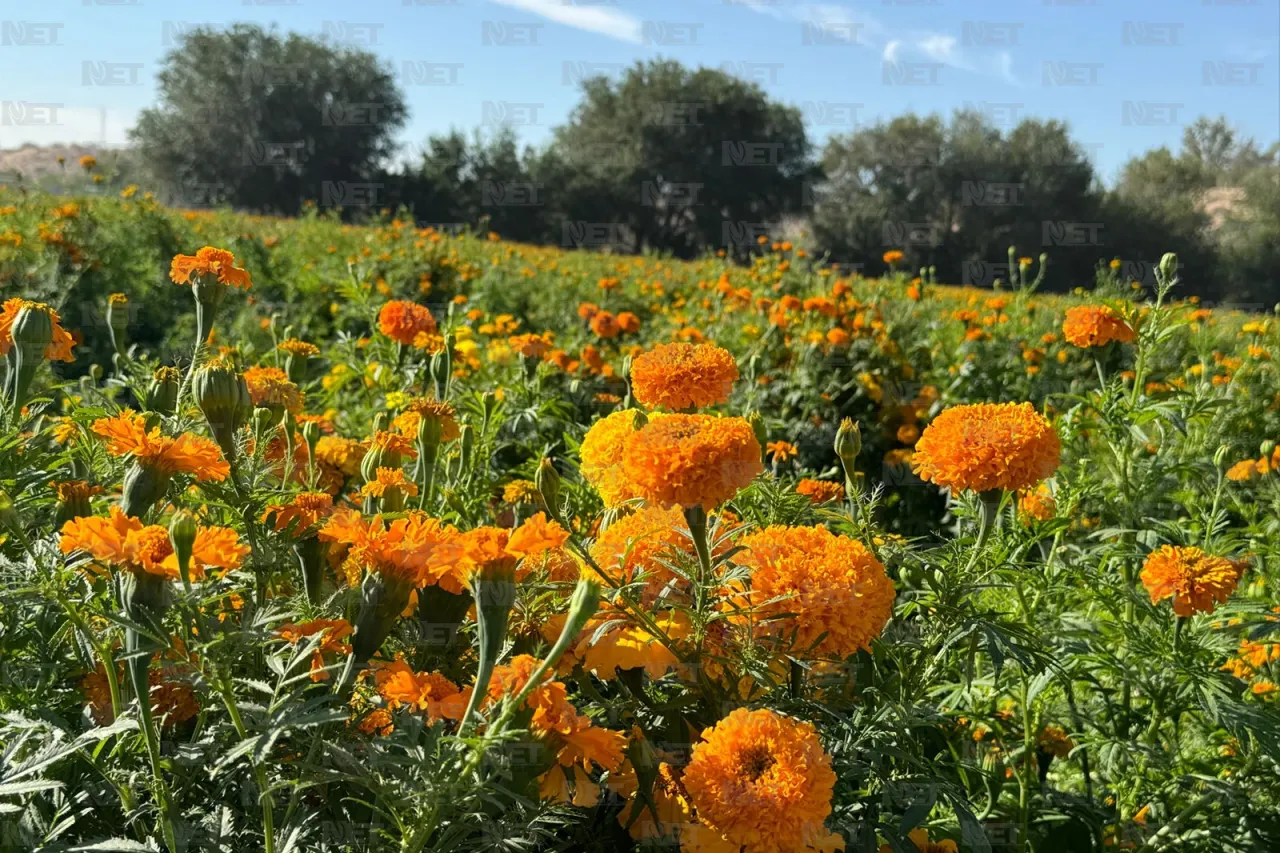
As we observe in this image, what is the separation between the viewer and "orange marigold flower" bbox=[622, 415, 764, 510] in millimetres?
982

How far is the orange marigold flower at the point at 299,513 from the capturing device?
111cm

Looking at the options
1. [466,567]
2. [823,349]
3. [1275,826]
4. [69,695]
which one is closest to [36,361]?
[69,695]

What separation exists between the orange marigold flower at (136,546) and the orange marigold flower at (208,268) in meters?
0.82

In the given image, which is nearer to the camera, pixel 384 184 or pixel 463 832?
pixel 463 832

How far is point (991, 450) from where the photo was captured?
127 centimetres

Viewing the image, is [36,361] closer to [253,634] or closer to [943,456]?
[253,634]

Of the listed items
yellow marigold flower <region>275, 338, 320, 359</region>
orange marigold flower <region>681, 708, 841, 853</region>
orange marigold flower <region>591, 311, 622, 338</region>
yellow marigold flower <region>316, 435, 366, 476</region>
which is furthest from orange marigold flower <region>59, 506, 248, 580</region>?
orange marigold flower <region>591, 311, 622, 338</region>

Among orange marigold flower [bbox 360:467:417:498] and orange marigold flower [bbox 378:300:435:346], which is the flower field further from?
orange marigold flower [bbox 378:300:435:346]

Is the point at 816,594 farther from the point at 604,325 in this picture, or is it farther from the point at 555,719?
the point at 604,325

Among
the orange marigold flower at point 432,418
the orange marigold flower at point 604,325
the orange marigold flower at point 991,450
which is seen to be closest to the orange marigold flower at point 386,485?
the orange marigold flower at point 432,418

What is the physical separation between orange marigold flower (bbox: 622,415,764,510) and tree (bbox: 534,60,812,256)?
98.8 ft

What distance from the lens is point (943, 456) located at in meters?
1.30

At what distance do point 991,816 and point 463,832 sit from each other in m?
1.08

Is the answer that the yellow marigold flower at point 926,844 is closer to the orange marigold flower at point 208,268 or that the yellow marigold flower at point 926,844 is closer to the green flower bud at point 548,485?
the green flower bud at point 548,485
